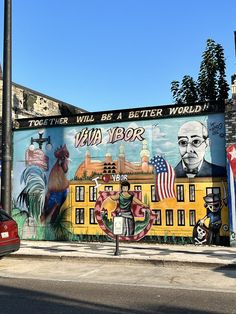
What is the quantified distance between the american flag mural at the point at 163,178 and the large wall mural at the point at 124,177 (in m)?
0.03

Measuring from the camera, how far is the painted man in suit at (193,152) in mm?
13351

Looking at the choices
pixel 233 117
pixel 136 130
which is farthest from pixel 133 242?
pixel 233 117

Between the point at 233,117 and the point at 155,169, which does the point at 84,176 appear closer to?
the point at 155,169

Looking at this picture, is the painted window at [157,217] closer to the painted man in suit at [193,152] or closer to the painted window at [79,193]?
the painted man in suit at [193,152]

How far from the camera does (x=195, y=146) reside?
13.5m

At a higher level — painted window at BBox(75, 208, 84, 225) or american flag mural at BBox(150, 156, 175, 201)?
american flag mural at BBox(150, 156, 175, 201)

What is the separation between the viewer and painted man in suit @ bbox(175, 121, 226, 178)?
13.4 m

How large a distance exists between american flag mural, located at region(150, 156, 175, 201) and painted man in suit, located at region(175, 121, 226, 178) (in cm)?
25

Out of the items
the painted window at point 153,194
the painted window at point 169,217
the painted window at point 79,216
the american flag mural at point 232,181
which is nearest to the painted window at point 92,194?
the painted window at point 79,216

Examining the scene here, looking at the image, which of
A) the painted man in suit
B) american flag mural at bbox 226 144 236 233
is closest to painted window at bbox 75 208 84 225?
the painted man in suit

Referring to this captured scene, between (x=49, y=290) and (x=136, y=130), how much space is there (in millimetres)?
7322

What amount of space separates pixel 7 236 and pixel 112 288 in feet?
12.4

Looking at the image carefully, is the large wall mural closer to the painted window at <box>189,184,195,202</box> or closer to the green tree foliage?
the painted window at <box>189,184,195,202</box>

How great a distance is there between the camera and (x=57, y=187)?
1520 cm
